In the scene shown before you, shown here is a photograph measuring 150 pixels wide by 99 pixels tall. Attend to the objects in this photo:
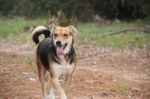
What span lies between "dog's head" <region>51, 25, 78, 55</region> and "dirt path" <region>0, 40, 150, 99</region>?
1.26 m

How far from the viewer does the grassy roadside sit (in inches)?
699

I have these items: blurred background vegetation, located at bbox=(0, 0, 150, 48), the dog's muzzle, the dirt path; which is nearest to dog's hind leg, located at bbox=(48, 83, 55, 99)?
the dirt path

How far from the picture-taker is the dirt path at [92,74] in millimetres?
10094

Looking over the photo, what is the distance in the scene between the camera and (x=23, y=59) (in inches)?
575

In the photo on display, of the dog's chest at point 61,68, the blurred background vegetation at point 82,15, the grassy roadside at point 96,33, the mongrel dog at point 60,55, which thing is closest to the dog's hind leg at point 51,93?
the mongrel dog at point 60,55

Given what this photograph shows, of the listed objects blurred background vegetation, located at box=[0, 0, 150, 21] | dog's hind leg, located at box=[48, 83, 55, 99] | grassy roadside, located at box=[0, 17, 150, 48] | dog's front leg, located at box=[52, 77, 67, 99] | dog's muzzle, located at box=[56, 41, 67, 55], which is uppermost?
dog's muzzle, located at box=[56, 41, 67, 55]

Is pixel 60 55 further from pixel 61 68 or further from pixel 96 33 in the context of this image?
pixel 96 33

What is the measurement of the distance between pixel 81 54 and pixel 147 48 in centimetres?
219

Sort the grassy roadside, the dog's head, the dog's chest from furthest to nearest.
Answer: the grassy roadside → the dog's chest → the dog's head

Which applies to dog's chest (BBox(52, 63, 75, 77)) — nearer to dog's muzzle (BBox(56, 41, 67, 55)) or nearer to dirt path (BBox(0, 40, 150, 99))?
dog's muzzle (BBox(56, 41, 67, 55))

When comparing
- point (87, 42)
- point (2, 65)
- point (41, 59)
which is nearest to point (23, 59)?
point (2, 65)

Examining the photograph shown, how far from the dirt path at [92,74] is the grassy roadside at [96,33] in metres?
1.09

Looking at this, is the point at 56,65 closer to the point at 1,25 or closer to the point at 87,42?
the point at 87,42

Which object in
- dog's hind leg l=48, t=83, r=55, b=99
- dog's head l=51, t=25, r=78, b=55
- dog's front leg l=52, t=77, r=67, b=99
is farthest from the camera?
dog's hind leg l=48, t=83, r=55, b=99
